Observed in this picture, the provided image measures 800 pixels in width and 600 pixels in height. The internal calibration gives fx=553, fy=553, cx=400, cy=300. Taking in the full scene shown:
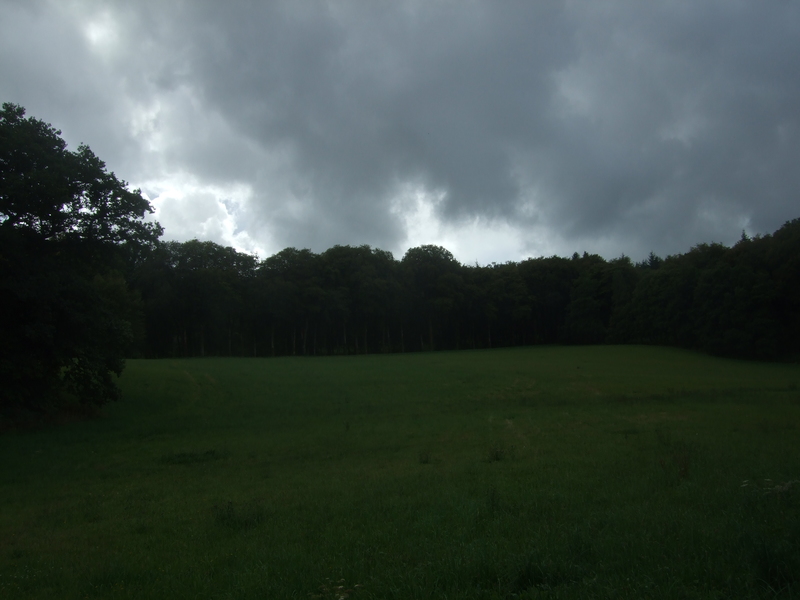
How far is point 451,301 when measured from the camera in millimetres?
97438

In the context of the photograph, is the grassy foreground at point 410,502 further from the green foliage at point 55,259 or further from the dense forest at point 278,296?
the dense forest at point 278,296

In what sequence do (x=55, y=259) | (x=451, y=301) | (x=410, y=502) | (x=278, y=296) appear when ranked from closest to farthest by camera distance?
(x=410, y=502) → (x=55, y=259) → (x=278, y=296) → (x=451, y=301)

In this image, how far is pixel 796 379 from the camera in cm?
4297

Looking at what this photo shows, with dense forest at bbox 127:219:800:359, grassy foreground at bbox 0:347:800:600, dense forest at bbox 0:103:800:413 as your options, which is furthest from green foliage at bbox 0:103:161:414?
dense forest at bbox 127:219:800:359

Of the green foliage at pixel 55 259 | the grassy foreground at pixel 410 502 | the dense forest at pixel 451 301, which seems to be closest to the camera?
the grassy foreground at pixel 410 502

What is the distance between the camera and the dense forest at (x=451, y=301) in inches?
2776

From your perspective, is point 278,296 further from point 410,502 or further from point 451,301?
point 410,502

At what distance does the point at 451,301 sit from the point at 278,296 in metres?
30.4

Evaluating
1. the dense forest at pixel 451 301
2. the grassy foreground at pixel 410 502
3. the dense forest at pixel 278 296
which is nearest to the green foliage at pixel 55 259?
the dense forest at pixel 278 296

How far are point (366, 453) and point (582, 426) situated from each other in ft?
30.0

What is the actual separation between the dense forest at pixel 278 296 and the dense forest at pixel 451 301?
263 millimetres

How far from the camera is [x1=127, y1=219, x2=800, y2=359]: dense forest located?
231ft

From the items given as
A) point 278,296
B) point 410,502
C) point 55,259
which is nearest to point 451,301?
point 278,296

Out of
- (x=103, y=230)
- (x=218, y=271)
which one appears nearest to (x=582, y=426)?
(x=103, y=230)
